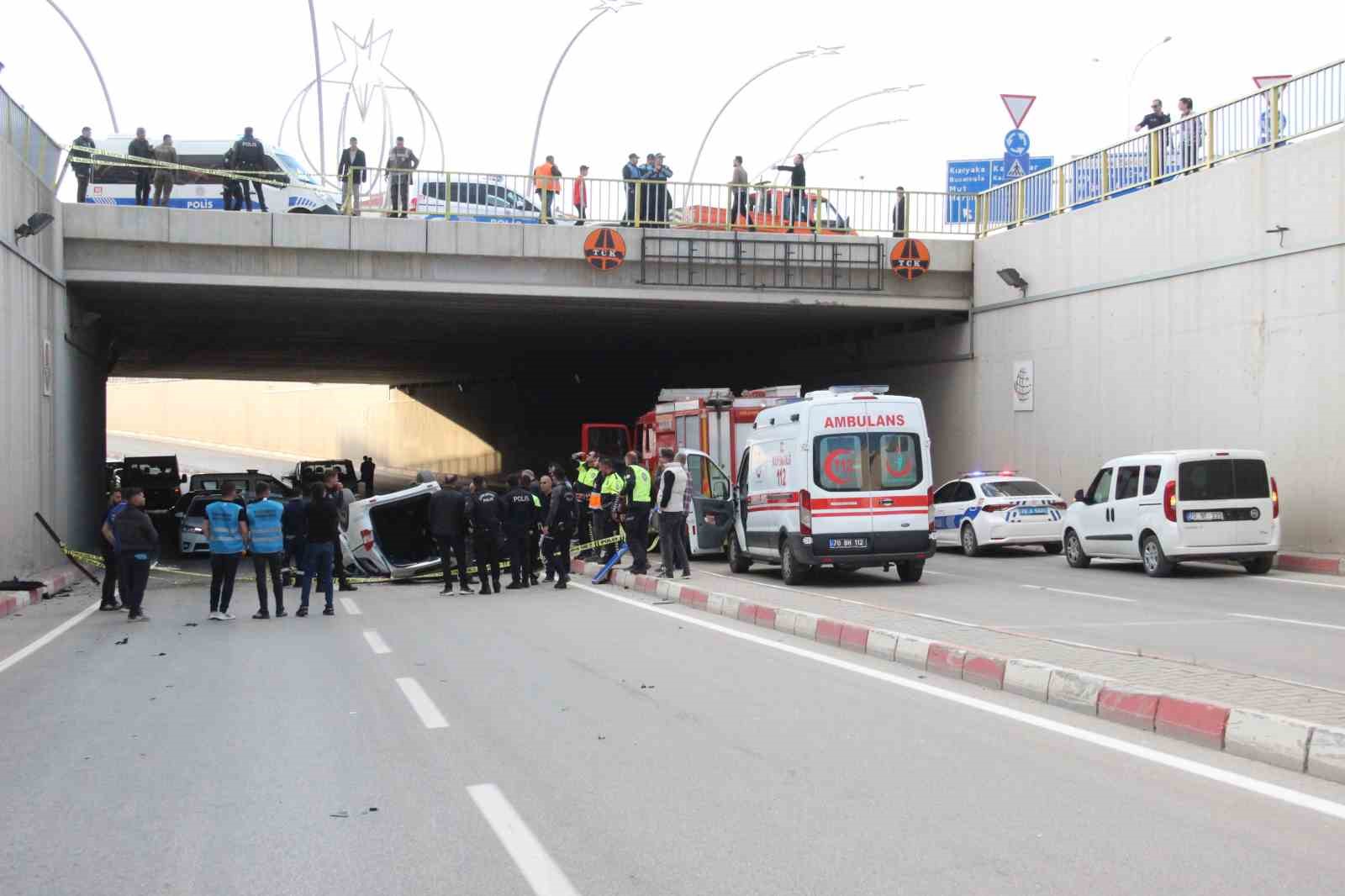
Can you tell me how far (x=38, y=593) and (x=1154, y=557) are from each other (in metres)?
15.6

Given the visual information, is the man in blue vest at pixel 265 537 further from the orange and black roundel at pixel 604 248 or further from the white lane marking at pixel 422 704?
the orange and black roundel at pixel 604 248

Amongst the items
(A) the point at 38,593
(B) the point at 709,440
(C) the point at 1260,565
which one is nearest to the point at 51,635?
(A) the point at 38,593

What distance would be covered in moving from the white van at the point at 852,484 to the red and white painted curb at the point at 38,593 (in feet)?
32.6

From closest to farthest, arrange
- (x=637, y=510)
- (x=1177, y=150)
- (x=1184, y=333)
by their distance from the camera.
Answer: (x=637, y=510) < (x=1184, y=333) < (x=1177, y=150)

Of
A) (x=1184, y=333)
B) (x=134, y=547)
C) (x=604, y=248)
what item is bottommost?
(x=134, y=547)

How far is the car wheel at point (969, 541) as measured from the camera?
23.0 meters

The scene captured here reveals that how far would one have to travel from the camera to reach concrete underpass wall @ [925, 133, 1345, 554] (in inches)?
736

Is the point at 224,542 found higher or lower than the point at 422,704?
higher

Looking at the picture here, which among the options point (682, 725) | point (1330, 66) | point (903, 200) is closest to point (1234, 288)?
point (1330, 66)

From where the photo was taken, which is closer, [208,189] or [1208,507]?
[1208,507]

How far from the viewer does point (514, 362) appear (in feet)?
Result: 142

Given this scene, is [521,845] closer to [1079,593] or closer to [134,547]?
[134,547]

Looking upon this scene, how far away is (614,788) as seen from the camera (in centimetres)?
616

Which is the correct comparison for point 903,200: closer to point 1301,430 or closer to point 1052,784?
point 1301,430
